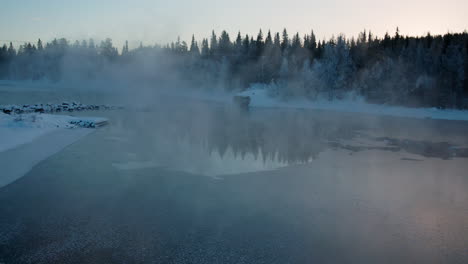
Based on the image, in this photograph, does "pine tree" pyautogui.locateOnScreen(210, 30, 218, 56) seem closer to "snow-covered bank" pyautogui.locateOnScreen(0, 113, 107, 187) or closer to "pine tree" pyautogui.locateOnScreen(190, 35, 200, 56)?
"pine tree" pyautogui.locateOnScreen(190, 35, 200, 56)

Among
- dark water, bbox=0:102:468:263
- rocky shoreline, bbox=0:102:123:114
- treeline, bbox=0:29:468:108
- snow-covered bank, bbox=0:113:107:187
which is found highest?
treeline, bbox=0:29:468:108

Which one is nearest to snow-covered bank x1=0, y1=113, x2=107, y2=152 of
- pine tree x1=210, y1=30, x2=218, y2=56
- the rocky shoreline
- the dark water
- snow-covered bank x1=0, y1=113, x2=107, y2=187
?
snow-covered bank x1=0, y1=113, x2=107, y2=187

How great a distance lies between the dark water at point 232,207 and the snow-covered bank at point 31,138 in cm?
109

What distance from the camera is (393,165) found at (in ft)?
75.8

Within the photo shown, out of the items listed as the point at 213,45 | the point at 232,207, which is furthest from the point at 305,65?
the point at 232,207

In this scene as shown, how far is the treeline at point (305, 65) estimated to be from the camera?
72.8 metres

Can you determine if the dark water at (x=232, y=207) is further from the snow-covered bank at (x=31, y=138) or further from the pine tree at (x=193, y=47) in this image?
the pine tree at (x=193, y=47)

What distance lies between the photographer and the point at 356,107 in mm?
75625

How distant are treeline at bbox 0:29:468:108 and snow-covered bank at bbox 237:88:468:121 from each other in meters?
2.11

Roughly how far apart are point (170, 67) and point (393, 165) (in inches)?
4978

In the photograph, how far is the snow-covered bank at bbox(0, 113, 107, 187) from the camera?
19.4 metres

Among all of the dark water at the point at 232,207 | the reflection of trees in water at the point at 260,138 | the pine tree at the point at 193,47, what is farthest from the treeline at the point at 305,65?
the dark water at the point at 232,207

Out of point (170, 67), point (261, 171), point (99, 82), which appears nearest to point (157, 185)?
point (261, 171)

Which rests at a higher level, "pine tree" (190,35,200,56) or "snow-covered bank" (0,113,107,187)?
"pine tree" (190,35,200,56)
